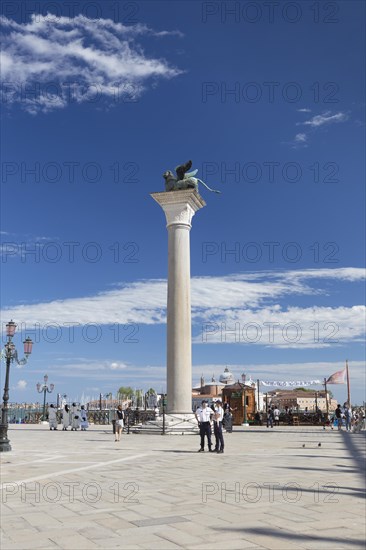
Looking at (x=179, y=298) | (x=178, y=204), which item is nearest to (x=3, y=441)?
(x=179, y=298)

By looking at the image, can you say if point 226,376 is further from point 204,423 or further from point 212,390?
point 204,423

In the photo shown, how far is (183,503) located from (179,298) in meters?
18.8

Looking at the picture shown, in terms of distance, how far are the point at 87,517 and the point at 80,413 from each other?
28500 millimetres

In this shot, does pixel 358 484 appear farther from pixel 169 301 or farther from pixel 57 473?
pixel 169 301

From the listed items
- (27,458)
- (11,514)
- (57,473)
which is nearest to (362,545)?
(11,514)

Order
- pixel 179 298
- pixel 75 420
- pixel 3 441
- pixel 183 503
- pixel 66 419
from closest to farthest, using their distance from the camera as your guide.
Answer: pixel 183 503 → pixel 3 441 → pixel 179 298 → pixel 75 420 → pixel 66 419

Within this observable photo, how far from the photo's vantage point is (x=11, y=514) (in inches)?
294

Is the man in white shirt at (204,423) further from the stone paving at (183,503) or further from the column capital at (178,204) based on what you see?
the column capital at (178,204)

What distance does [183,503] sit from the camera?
26.9 feet

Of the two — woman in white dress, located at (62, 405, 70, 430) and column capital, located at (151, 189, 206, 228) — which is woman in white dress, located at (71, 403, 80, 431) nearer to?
woman in white dress, located at (62, 405, 70, 430)

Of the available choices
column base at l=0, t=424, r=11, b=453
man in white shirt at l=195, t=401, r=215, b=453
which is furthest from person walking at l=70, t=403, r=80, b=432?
man in white shirt at l=195, t=401, r=215, b=453

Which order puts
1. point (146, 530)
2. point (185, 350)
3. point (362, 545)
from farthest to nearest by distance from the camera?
1. point (185, 350)
2. point (146, 530)
3. point (362, 545)

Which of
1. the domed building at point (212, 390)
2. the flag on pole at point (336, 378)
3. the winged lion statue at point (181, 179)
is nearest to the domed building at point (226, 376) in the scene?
the domed building at point (212, 390)

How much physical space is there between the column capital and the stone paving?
1510 cm
